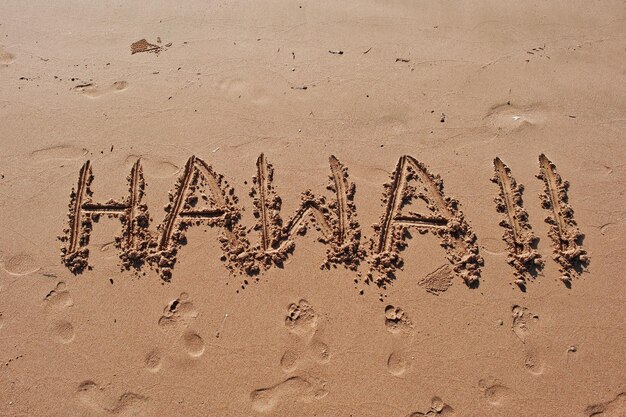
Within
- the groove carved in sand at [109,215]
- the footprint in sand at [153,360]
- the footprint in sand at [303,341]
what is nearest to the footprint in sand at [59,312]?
the groove carved in sand at [109,215]

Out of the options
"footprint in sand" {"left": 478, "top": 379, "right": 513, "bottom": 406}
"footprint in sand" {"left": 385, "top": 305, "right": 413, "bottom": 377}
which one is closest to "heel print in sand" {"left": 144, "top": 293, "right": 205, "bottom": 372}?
"footprint in sand" {"left": 385, "top": 305, "right": 413, "bottom": 377}

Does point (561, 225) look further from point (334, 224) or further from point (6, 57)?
point (6, 57)

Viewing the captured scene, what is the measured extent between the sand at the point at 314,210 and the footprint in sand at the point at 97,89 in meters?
0.02

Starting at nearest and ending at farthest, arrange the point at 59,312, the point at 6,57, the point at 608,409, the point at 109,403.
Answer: the point at 608,409 → the point at 109,403 → the point at 59,312 → the point at 6,57

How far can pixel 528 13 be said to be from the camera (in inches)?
178

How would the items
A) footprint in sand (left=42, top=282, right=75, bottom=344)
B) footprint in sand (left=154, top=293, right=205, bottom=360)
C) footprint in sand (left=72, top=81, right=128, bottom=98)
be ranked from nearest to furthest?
1. footprint in sand (left=154, top=293, right=205, bottom=360)
2. footprint in sand (left=42, top=282, right=75, bottom=344)
3. footprint in sand (left=72, top=81, right=128, bottom=98)

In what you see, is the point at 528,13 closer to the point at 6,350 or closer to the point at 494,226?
the point at 494,226

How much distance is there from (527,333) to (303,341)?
1.80 m

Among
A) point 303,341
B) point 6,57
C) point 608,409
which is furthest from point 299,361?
point 6,57

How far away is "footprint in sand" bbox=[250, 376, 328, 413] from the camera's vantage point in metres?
3.06

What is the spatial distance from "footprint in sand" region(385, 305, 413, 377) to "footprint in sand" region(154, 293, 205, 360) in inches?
60.0

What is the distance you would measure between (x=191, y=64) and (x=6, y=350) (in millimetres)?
3195

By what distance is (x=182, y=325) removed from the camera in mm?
3283

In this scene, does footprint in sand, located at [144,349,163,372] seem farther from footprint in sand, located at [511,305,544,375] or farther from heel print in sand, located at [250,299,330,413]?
footprint in sand, located at [511,305,544,375]
